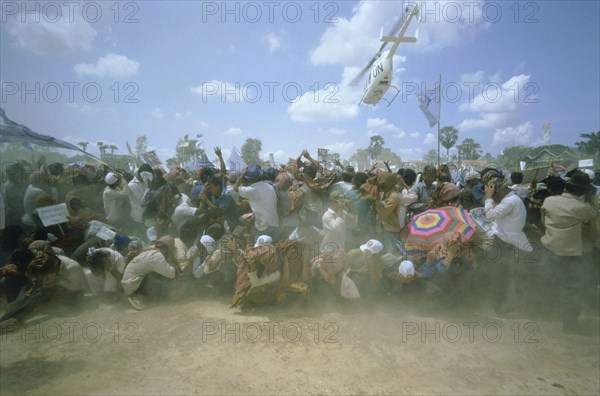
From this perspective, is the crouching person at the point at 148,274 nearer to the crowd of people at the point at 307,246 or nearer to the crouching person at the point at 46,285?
the crowd of people at the point at 307,246

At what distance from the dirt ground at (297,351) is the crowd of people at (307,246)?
304 millimetres

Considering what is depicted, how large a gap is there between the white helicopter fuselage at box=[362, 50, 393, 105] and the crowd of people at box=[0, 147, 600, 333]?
1197 cm

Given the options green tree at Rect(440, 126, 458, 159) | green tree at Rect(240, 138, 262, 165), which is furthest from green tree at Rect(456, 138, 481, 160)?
green tree at Rect(240, 138, 262, 165)

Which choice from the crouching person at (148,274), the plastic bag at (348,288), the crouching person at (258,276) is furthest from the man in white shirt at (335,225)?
the crouching person at (148,274)

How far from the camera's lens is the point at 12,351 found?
3693 mm

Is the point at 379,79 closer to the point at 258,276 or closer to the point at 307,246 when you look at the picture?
the point at 307,246

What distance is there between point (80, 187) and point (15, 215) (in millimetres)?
1070

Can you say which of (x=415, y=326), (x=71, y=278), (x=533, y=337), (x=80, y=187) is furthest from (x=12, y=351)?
(x=533, y=337)

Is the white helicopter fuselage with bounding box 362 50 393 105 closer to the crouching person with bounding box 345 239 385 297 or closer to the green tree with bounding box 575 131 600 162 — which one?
the crouching person with bounding box 345 239 385 297

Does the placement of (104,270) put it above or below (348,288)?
above

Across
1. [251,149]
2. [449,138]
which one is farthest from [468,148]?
[251,149]

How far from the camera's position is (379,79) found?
16.2 meters

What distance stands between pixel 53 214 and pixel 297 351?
4249 mm

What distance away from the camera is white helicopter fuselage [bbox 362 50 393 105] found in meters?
15.8
